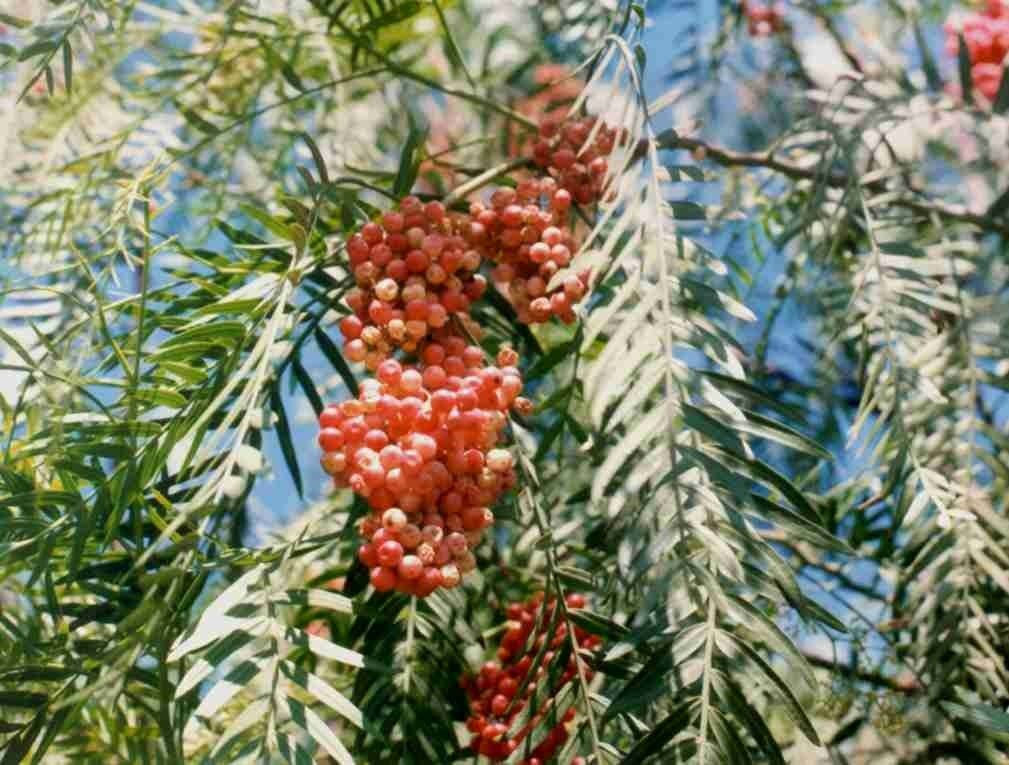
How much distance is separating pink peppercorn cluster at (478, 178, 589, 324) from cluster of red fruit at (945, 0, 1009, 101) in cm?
84

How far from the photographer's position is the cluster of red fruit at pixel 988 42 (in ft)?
5.67

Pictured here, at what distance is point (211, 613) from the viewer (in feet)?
2.85

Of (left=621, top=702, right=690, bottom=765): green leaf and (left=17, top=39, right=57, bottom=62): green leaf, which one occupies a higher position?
(left=17, top=39, right=57, bottom=62): green leaf

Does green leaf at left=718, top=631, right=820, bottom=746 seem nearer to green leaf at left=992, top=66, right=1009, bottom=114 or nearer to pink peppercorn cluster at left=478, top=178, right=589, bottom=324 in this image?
pink peppercorn cluster at left=478, top=178, right=589, bottom=324

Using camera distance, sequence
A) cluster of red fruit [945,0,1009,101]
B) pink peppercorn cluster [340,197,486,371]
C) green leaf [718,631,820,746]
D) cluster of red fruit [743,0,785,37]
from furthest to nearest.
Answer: cluster of red fruit [743,0,785,37] < cluster of red fruit [945,0,1009,101] < pink peppercorn cluster [340,197,486,371] < green leaf [718,631,820,746]

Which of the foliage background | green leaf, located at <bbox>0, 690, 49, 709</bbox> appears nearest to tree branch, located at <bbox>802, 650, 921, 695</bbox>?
the foliage background

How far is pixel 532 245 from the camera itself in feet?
3.66

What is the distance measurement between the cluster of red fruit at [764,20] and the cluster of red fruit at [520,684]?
3.56 ft

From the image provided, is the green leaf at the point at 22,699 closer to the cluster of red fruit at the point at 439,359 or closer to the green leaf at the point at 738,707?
the cluster of red fruit at the point at 439,359

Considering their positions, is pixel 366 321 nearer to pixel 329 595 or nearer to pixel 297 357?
pixel 297 357

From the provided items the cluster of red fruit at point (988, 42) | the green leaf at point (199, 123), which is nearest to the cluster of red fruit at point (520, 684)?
the green leaf at point (199, 123)

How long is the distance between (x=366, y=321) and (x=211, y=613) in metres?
0.30

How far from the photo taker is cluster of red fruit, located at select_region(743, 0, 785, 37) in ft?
6.55

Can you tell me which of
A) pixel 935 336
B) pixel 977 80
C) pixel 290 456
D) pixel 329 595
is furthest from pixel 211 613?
pixel 977 80
